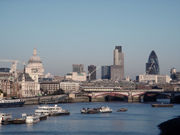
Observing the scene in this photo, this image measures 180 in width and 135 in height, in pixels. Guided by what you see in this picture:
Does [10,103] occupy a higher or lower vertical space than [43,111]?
higher

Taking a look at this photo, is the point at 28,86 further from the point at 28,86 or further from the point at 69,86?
the point at 69,86

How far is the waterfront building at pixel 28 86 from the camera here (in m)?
140

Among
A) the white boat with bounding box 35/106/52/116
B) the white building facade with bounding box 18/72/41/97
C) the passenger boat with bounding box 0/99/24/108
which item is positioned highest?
the white building facade with bounding box 18/72/41/97

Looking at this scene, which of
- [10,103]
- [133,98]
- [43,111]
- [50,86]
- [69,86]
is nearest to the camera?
[43,111]

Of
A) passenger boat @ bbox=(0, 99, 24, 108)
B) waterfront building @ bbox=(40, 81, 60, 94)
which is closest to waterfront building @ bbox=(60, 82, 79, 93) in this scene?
waterfront building @ bbox=(40, 81, 60, 94)

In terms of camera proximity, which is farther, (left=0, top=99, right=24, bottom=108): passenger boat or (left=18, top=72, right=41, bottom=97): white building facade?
(left=18, top=72, right=41, bottom=97): white building facade

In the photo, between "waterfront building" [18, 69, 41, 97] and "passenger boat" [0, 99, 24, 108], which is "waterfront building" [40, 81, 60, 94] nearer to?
"waterfront building" [18, 69, 41, 97]

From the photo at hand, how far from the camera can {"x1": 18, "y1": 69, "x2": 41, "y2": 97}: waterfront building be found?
139850 millimetres

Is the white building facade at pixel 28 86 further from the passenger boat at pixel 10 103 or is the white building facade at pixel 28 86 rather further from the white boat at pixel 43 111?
the white boat at pixel 43 111

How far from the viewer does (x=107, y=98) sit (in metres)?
152

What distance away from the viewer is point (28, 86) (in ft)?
470

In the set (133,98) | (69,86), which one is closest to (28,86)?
(133,98)

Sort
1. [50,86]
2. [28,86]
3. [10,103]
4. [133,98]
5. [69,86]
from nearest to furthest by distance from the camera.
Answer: [10,103] → [133,98] → [28,86] → [50,86] → [69,86]

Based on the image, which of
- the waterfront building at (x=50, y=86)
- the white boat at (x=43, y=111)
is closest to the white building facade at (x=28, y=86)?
the waterfront building at (x=50, y=86)
